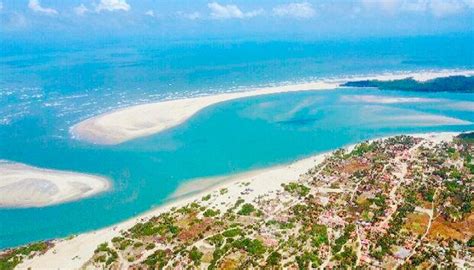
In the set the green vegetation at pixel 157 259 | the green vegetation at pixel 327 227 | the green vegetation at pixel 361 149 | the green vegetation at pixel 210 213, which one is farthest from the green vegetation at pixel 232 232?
the green vegetation at pixel 361 149

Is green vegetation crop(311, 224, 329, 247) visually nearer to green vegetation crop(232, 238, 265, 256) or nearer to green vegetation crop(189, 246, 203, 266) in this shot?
green vegetation crop(232, 238, 265, 256)

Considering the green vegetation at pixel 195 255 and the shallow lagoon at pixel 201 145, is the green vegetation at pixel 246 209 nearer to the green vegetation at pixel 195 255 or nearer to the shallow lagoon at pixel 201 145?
the green vegetation at pixel 195 255

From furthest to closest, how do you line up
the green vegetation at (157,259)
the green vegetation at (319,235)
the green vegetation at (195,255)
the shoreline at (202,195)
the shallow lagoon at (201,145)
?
the shallow lagoon at (201,145) → the shoreline at (202,195) → the green vegetation at (319,235) → the green vegetation at (195,255) → the green vegetation at (157,259)

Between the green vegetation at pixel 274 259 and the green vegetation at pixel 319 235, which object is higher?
the green vegetation at pixel 319 235

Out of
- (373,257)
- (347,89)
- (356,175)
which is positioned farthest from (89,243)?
(347,89)

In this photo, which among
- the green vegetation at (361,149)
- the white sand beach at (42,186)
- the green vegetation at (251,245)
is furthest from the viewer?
the green vegetation at (361,149)

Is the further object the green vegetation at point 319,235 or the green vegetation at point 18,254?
the green vegetation at point 319,235

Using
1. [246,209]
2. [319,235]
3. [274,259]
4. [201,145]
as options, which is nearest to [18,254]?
[246,209]

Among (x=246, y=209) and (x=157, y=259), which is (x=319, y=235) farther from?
(x=157, y=259)
